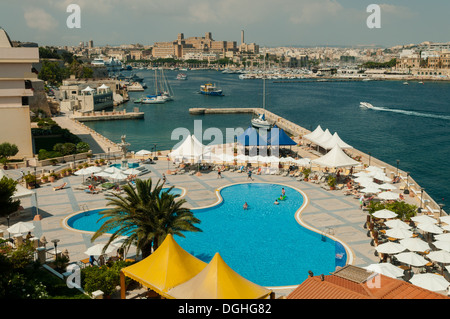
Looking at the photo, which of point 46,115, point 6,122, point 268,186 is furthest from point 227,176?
point 46,115

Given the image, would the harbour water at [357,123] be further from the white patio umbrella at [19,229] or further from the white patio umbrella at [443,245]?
the white patio umbrella at [19,229]

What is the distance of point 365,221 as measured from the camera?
22.7m

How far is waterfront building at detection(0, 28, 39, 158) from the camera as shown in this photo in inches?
1352

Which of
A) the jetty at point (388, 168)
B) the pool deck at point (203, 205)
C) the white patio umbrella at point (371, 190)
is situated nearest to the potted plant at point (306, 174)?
the pool deck at point (203, 205)

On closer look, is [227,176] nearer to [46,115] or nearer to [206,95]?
[46,115]

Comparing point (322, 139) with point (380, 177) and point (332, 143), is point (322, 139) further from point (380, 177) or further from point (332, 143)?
point (380, 177)

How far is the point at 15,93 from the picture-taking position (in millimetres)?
35125

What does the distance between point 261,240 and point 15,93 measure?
26.6m

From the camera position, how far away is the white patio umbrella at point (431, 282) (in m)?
14.1

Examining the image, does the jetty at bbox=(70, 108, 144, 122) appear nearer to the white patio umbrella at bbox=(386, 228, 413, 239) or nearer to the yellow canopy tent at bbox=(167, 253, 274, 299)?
the white patio umbrella at bbox=(386, 228, 413, 239)

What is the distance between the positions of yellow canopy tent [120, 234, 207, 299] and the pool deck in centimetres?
430

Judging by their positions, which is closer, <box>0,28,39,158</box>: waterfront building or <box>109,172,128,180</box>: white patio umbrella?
<box>109,172,128,180</box>: white patio umbrella

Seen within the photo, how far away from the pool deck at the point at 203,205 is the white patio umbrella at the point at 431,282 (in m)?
3.45

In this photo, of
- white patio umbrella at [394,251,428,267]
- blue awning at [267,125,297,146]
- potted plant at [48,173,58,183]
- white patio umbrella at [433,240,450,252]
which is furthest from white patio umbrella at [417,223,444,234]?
potted plant at [48,173,58,183]
